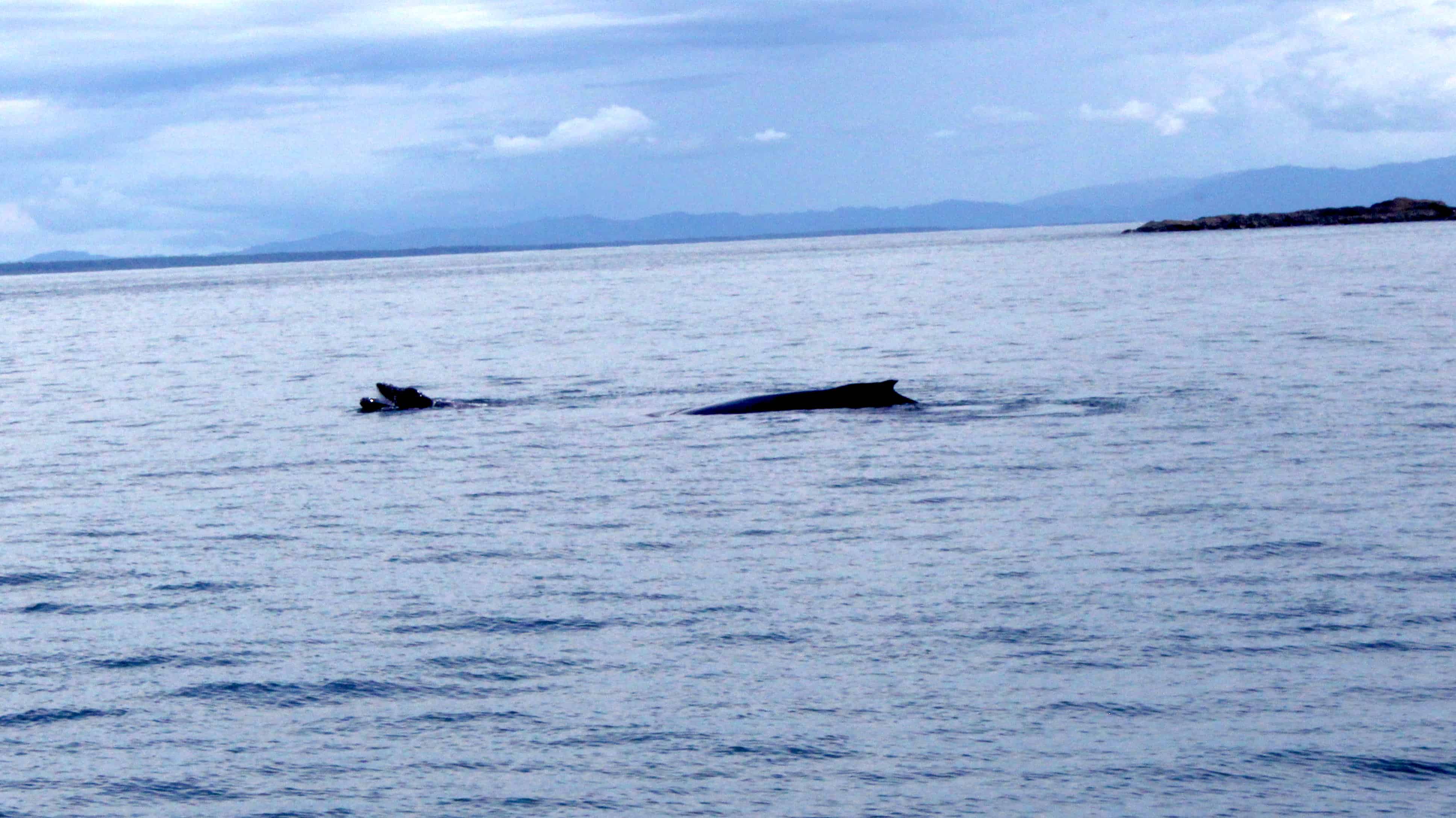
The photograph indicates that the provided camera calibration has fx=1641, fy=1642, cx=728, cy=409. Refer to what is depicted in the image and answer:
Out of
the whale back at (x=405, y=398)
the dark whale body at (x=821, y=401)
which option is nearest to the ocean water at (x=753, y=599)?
the dark whale body at (x=821, y=401)

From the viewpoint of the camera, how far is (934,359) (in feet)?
137

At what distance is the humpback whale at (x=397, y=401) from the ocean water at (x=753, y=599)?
976 millimetres

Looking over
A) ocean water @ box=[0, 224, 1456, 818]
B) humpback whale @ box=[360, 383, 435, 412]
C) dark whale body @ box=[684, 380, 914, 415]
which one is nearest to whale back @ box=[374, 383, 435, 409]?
humpback whale @ box=[360, 383, 435, 412]

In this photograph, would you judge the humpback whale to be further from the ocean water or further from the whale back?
the ocean water

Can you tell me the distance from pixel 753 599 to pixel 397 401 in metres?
19.9

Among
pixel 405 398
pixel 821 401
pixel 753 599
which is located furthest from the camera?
pixel 405 398

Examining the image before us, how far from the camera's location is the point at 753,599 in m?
15.2

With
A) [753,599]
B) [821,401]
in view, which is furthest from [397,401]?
[753,599]

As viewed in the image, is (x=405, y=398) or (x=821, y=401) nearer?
(x=821, y=401)

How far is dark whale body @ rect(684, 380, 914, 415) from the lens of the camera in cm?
3030

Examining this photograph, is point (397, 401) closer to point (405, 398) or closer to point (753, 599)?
point (405, 398)

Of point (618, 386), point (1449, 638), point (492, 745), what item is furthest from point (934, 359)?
point (492, 745)

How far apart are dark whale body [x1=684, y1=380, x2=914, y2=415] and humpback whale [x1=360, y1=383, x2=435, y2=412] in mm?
→ 6314

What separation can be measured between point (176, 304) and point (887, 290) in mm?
58257
